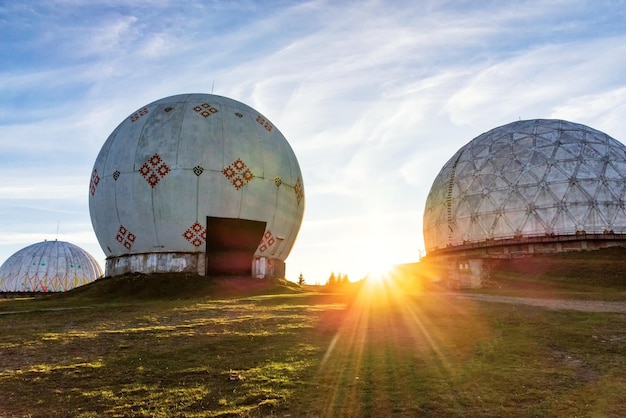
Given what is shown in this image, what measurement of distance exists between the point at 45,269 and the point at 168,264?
4166 centimetres

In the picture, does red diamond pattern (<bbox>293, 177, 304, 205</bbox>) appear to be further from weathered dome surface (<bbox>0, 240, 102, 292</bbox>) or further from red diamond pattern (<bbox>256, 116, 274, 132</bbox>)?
Answer: weathered dome surface (<bbox>0, 240, 102, 292</bbox>)

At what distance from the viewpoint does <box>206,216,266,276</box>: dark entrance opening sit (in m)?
24.6

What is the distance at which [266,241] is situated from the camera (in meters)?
25.2

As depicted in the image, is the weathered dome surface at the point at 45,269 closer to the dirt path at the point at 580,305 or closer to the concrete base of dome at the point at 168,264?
the concrete base of dome at the point at 168,264

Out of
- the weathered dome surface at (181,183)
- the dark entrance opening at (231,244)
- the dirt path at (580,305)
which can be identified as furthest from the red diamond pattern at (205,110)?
the dirt path at (580,305)

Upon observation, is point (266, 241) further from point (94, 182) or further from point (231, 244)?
point (94, 182)

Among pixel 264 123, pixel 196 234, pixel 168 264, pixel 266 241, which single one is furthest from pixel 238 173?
pixel 168 264

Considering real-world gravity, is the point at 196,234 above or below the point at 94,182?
below

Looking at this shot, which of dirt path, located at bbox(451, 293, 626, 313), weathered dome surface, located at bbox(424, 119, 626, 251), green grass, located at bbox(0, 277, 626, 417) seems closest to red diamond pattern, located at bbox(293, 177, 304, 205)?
dirt path, located at bbox(451, 293, 626, 313)

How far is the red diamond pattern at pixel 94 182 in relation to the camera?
25413 mm

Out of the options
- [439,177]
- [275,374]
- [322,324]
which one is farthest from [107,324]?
[439,177]

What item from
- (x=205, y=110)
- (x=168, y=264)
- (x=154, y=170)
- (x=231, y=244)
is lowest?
(x=168, y=264)

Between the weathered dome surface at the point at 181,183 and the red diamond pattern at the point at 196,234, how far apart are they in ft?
0.17

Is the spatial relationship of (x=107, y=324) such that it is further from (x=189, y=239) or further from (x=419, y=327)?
(x=189, y=239)
